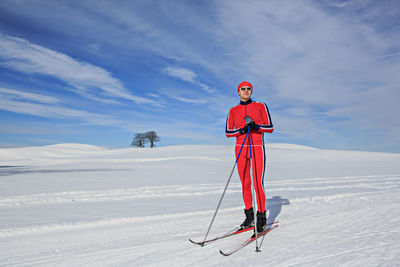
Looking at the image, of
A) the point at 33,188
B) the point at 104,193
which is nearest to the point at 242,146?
the point at 104,193

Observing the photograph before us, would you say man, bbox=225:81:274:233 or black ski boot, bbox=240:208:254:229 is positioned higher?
man, bbox=225:81:274:233

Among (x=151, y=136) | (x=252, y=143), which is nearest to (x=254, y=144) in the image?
(x=252, y=143)

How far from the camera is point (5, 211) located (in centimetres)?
495

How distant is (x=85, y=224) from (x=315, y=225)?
3.66 metres

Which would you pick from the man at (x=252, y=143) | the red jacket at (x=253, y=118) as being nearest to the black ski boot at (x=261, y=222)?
the man at (x=252, y=143)

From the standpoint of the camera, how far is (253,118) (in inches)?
160

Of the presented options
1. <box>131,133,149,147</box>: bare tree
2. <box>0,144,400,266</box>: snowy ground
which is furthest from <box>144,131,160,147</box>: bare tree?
<box>0,144,400,266</box>: snowy ground

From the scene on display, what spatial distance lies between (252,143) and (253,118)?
0.39 metres

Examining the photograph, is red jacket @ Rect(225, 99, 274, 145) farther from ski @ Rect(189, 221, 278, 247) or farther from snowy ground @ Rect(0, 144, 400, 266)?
snowy ground @ Rect(0, 144, 400, 266)

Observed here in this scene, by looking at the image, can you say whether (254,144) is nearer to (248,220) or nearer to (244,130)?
(244,130)

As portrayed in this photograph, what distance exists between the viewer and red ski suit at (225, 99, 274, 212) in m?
4.00

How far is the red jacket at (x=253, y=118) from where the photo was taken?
4020 mm

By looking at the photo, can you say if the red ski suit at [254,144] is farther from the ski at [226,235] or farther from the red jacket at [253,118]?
the ski at [226,235]

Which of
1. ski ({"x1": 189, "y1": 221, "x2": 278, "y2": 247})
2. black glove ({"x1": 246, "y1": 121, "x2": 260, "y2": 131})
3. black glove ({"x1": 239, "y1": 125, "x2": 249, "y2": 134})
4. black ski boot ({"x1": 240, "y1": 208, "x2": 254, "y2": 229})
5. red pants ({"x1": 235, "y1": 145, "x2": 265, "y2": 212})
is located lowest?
ski ({"x1": 189, "y1": 221, "x2": 278, "y2": 247})
